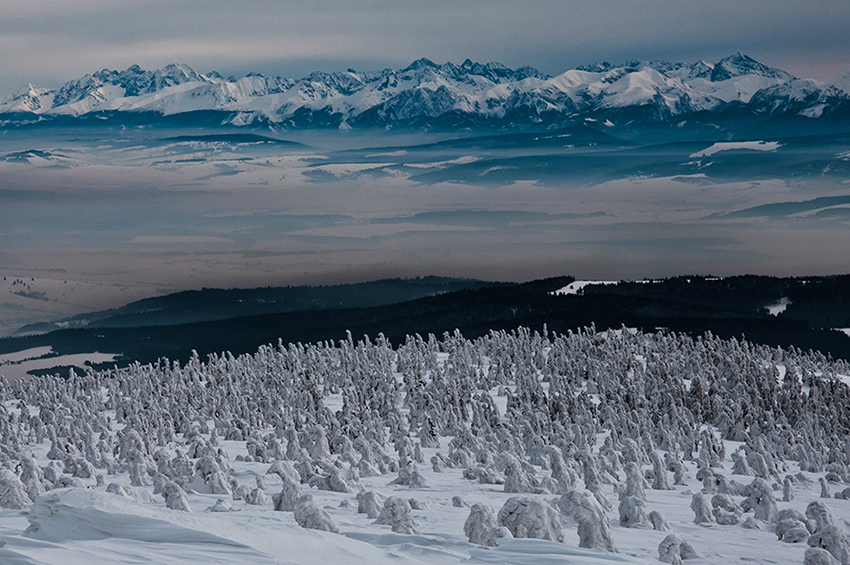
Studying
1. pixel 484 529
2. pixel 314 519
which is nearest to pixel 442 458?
pixel 314 519

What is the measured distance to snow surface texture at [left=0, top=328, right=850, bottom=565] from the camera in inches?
1490

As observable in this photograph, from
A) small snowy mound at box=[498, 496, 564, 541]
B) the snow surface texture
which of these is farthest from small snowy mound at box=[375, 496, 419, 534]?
small snowy mound at box=[498, 496, 564, 541]

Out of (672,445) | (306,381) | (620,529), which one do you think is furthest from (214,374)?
(620,529)

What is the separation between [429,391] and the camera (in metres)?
134

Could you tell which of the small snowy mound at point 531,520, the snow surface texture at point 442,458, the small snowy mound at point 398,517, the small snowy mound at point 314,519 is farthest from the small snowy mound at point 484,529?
the small snowy mound at point 314,519

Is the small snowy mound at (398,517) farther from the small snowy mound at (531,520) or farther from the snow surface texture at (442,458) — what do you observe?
the small snowy mound at (531,520)

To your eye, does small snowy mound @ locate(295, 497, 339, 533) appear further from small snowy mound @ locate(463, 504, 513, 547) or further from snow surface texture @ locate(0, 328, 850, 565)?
small snowy mound @ locate(463, 504, 513, 547)

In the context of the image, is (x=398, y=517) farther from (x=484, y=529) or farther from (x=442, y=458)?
(x=442, y=458)

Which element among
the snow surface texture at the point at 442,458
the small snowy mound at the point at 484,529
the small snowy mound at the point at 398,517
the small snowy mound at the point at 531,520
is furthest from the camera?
the small snowy mound at the point at 398,517

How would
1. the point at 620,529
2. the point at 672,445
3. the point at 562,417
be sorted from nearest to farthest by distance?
the point at 620,529 → the point at 672,445 → the point at 562,417

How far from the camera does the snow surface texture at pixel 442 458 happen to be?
124 ft

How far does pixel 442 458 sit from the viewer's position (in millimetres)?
82562

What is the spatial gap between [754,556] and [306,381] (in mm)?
104725

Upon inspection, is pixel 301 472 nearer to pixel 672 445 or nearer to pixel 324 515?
pixel 324 515
